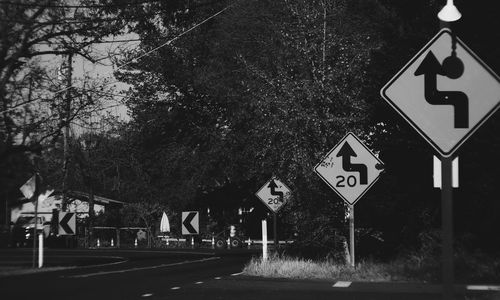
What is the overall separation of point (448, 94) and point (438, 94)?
0.23ft

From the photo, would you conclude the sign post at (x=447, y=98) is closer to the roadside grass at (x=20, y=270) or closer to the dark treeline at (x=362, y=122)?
the dark treeline at (x=362, y=122)

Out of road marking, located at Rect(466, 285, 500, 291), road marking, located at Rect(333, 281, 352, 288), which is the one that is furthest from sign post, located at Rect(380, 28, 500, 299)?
road marking, located at Rect(333, 281, 352, 288)

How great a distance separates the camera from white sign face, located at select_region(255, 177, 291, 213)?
2170 centimetres

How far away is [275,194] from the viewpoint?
21812 mm

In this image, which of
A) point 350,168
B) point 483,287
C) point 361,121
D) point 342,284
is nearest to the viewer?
point 483,287

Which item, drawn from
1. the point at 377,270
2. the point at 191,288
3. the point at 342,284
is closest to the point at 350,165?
the point at 377,270

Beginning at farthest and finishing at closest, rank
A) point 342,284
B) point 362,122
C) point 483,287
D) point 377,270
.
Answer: point 362,122
point 377,270
point 342,284
point 483,287

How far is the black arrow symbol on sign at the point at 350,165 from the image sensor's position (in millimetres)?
17078

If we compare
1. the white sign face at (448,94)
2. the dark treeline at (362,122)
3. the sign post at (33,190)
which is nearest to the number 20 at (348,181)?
the dark treeline at (362,122)

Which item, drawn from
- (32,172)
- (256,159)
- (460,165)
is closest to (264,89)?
(256,159)

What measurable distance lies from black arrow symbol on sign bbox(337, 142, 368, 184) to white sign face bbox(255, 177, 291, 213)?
4.53m

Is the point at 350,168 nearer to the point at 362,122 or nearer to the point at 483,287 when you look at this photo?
the point at 483,287

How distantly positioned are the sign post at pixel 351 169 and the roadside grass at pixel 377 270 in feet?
1.83

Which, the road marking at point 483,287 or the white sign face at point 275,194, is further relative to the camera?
the white sign face at point 275,194
